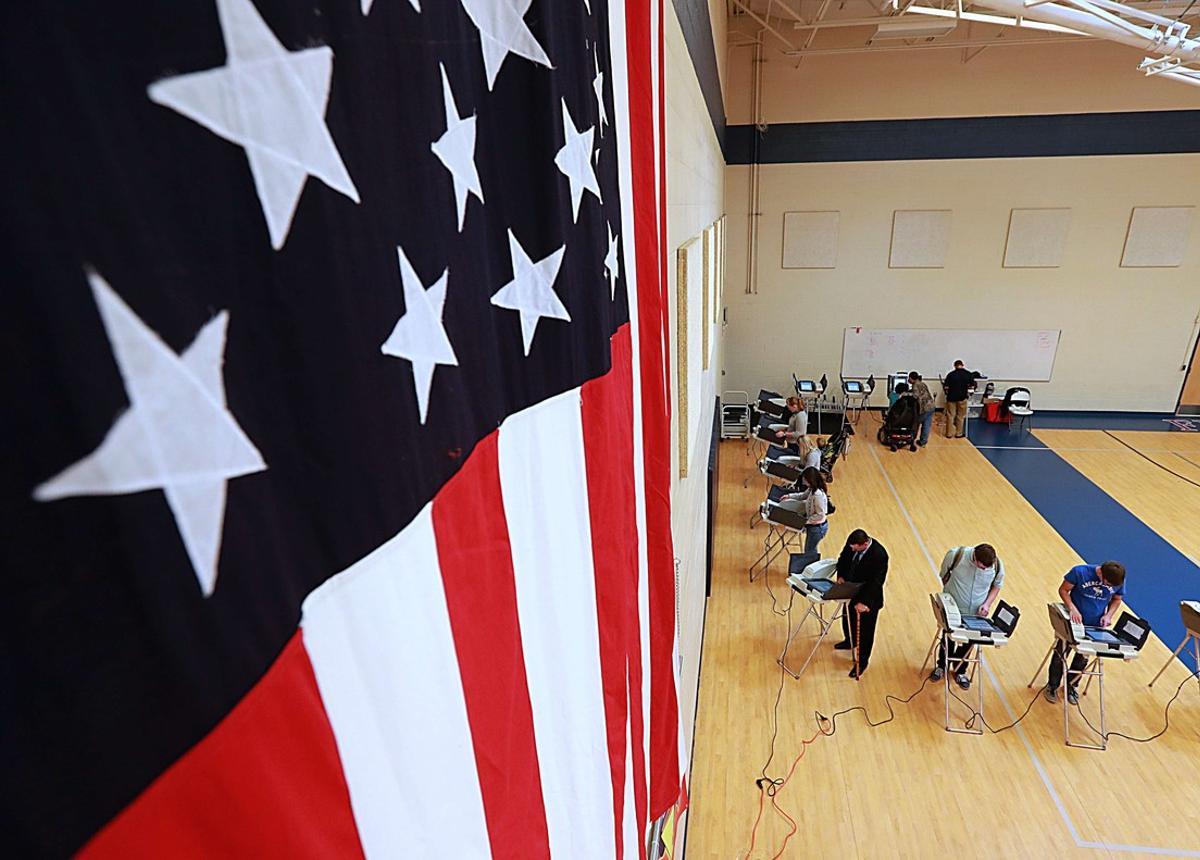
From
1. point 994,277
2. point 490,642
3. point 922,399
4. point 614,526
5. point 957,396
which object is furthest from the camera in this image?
point 994,277

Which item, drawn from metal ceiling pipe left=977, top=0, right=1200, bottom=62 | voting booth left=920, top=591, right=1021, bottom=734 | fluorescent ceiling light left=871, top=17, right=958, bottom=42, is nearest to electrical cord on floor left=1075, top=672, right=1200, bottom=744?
voting booth left=920, top=591, right=1021, bottom=734

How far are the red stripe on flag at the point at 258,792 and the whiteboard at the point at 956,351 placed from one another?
14.0m

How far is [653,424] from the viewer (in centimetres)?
247

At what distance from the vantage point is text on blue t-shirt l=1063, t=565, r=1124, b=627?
5.59 meters

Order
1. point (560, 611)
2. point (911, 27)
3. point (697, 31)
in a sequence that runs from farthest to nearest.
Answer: point (911, 27) → point (697, 31) → point (560, 611)

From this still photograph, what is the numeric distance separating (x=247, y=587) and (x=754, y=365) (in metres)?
13.9

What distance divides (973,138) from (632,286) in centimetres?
1316

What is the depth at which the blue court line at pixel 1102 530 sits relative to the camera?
730cm

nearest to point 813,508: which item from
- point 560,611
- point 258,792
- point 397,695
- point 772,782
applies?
point 772,782

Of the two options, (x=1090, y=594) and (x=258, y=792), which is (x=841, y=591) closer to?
(x=1090, y=594)

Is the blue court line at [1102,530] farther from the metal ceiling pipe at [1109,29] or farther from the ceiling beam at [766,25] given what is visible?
the ceiling beam at [766,25]

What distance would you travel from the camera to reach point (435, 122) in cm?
82

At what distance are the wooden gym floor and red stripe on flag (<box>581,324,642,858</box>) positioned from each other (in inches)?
145

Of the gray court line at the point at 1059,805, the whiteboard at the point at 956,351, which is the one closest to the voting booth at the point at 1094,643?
the gray court line at the point at 1059,805
